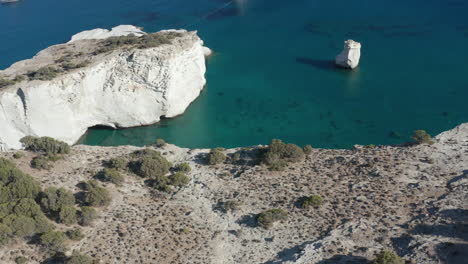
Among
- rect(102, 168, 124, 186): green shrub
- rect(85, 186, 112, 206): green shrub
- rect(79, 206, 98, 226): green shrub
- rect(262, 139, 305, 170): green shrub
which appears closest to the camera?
rect(79, 206, 98, 226): green shrub

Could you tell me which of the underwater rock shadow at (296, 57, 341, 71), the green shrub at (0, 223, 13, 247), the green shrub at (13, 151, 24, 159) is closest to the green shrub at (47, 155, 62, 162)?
the green shrub at (13, 151, 24, 159)

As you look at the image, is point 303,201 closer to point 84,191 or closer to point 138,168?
point 138,168

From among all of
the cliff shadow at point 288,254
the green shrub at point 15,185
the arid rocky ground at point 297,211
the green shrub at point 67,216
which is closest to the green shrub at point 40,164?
the arid rocky ground at point 297,211

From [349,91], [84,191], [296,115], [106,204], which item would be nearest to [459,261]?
[106,204]

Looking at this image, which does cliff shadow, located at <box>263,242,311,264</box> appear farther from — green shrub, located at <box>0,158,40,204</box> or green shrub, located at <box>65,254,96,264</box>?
green shrub, located at <box>0,158,40,204</box>

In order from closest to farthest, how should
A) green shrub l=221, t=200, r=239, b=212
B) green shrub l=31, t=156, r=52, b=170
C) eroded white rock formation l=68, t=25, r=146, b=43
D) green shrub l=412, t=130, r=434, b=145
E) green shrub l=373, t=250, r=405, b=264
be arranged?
green shrub l=373, t=250, r=405, b=264
green shrub l=221, t=200, r=239, b=212
green shrub l=31, t=156, r=52, b=170
green shrub l=412, t=130, r=434, b=145
eroded white rock formation l=68, t=25, r=146, b=43

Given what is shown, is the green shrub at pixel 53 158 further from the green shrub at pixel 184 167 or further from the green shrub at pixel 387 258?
the green shrub at pixel 387 258
